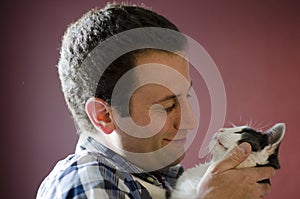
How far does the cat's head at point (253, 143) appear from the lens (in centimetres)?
101

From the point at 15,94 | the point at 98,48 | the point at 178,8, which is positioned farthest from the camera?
the point at 178,8

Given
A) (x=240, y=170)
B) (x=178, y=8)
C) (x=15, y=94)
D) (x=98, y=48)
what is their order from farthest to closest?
1. (x=178, y=8)
2. (x=15, y=94)
3. (x=240, y=170)
4. (x=98, y=48)

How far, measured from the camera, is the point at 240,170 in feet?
2.95

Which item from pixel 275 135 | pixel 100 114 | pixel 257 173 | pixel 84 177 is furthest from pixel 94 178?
pixel 275 135

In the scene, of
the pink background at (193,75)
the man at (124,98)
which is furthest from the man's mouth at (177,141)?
the pink background at (193,75)

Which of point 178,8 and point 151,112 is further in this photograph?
point 178,8

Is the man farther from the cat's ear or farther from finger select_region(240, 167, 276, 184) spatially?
the cat's ear

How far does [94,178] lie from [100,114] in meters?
0.13

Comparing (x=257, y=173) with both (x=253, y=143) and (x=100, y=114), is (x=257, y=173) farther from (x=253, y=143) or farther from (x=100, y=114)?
(x=100, y=114)

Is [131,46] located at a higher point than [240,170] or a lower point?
higher

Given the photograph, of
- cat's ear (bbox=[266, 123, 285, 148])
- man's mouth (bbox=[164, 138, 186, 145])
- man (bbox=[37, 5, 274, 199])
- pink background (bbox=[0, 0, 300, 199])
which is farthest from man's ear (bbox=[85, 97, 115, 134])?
pink background (bbox=[0, 0, 300, 199])

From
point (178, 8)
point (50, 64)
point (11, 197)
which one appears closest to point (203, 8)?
point (178, 8)

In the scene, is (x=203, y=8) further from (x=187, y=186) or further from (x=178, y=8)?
(x=187, y=186)

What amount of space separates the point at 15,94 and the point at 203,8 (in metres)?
1.04
